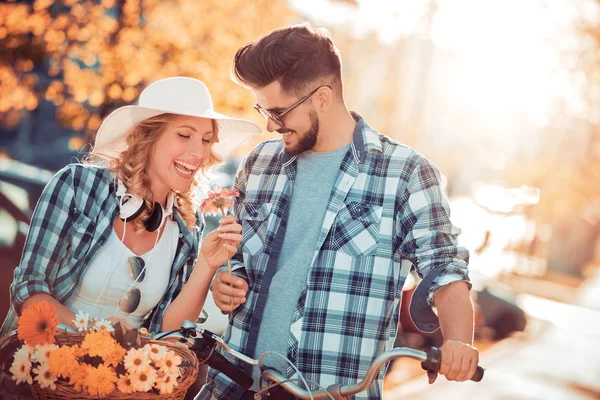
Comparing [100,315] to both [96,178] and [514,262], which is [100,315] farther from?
[514,262]

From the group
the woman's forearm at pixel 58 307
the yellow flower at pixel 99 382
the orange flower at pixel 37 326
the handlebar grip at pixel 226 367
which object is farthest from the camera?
the woman's forearm at pixel 58 307

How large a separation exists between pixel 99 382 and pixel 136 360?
13 cm

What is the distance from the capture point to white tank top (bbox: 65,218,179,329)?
A: 324cm

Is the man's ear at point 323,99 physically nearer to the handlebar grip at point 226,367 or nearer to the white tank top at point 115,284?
the white tank top at point 115,284

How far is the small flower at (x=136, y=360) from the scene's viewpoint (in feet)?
6.91

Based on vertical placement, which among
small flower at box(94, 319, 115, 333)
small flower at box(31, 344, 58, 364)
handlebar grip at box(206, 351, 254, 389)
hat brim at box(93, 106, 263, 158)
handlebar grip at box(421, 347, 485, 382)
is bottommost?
handlebar grip at box(206, 351, 254, 389)

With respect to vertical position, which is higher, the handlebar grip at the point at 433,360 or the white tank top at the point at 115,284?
the handlebar grip at the point at 433,360

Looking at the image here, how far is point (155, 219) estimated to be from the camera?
3.45 metres

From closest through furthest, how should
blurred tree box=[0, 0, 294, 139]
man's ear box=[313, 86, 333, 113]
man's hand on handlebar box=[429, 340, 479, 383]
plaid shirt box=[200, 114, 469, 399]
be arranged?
man's hand on handlebar box=[429, 340, 479, 383] → plaid shirt box=[200, 114, 469, 399] → man's ear box=[313, 86, 333, 113] → blurred tree box=[0, 0, 294, 139]

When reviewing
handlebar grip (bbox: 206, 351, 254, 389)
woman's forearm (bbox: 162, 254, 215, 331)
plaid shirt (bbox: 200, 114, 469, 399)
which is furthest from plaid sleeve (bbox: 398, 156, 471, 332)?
woman's forearm (bbox: 162, 254, 215, 331)

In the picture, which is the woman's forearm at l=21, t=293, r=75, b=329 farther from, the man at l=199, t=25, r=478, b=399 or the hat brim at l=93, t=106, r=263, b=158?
the hat brim at l=93, t=106, r=263, b=158

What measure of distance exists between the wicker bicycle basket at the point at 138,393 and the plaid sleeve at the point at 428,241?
929 millimetres

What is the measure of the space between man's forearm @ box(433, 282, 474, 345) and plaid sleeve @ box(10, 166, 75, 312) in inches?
64.8

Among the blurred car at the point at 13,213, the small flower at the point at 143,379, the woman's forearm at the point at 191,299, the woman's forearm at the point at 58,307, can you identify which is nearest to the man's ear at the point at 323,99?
the woman's forearm at the point at 191,299
